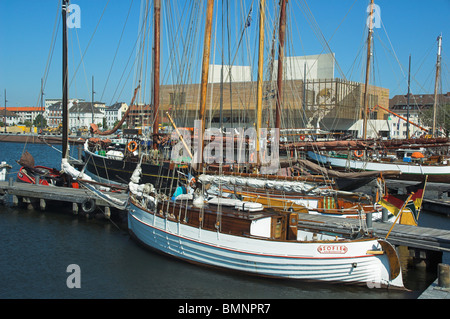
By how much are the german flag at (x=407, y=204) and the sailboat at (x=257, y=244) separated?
550 cm

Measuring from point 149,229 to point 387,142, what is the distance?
21.4 m

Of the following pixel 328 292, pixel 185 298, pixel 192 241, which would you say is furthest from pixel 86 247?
pixel 328 292

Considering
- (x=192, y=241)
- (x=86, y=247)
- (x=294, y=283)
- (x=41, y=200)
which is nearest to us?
(x=294, y=283)

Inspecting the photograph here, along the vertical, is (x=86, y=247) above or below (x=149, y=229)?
below

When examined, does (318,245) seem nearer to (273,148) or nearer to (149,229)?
(149,229)

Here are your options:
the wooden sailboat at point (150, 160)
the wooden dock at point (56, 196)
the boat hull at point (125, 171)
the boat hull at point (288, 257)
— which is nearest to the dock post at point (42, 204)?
the wooden dock at point (56, 196)

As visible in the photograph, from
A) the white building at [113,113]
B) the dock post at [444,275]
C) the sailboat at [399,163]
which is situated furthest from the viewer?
the white building at [113,113]

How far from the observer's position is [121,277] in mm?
17516

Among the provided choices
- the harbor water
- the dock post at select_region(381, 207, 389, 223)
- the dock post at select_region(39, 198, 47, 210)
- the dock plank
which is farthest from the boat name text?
the dock post at select_region(39, 198, 47, 210)

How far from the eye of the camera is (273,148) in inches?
1179

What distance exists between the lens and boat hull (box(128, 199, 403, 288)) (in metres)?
15.9

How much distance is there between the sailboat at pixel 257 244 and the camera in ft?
52.2

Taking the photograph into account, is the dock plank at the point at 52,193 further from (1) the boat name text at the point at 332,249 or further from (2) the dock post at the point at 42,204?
(1) the boat name text at the point at 332,249
